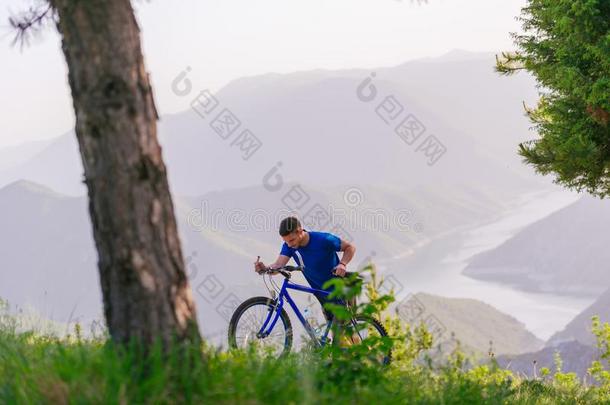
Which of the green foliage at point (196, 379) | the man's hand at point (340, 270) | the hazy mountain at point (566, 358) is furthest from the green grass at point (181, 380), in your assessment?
the hazy mountain at point (566, 358)

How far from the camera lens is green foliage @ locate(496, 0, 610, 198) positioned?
1080 cm

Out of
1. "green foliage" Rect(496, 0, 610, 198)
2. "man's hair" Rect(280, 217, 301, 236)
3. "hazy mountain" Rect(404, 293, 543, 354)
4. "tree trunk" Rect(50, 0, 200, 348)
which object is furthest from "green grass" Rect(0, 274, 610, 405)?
"hazy mountain" Rect(404, 293, 543, 354)

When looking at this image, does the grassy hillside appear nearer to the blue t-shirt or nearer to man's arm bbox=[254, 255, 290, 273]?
man's arm bbox=[254, 255, 290, 273]

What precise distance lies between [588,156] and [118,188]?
1009cm

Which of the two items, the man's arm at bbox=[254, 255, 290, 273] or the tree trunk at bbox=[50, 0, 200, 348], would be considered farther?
the man's arm at bbox=[254, 255, 290, 273]

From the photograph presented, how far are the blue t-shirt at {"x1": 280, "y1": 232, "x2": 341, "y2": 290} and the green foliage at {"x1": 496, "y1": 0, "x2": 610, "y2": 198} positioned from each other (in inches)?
217

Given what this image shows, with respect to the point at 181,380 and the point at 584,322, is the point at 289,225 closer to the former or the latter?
the point at 181,380

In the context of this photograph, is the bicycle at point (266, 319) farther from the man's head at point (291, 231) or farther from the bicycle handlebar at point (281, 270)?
the man's head at point (291, 231)

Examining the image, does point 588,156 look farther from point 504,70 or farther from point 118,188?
point 118,188

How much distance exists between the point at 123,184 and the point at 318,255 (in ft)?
14.1

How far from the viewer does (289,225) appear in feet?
25.9

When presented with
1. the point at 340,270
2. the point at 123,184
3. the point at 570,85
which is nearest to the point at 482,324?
the point at 570,85

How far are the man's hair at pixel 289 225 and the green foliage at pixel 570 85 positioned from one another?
19.1ft

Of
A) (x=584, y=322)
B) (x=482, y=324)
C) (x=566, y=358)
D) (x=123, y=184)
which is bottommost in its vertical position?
(x=584, y=322)
